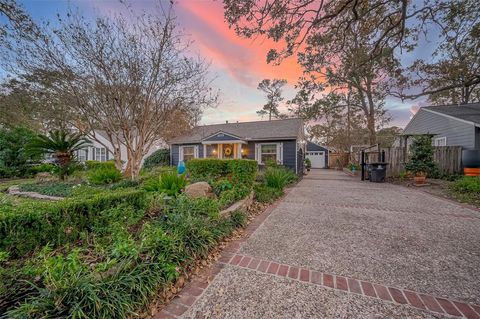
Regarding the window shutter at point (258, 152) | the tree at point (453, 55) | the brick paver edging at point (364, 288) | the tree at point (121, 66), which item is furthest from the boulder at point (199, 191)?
the tree at point (453, 55)

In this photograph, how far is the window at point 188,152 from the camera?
16.0m

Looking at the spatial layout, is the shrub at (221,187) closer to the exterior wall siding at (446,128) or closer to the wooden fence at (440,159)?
the wooden fence at (440,159)

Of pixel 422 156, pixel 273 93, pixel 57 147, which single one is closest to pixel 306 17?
pixel 422 156

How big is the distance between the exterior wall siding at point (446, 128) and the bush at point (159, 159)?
20.5 m

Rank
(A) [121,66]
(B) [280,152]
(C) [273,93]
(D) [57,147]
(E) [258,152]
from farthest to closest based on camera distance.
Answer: (C) [273,93] < (E) [258,152] < (B) [280,152] < (D) [57,147] < (A) [121,66]

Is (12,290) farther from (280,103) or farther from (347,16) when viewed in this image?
(280,103)

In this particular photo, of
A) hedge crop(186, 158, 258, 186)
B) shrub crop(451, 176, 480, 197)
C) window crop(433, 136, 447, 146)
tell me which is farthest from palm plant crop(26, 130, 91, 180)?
window crop(433, 136, 447, 146)

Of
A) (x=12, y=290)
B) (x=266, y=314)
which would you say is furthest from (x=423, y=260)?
(x=12, y=290)

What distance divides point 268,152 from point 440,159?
9536mm

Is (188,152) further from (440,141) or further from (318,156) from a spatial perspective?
(318,156)

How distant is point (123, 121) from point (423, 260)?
7916 mm

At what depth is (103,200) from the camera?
2.98 meters

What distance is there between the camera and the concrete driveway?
1.84 m

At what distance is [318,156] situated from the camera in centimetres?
2798
